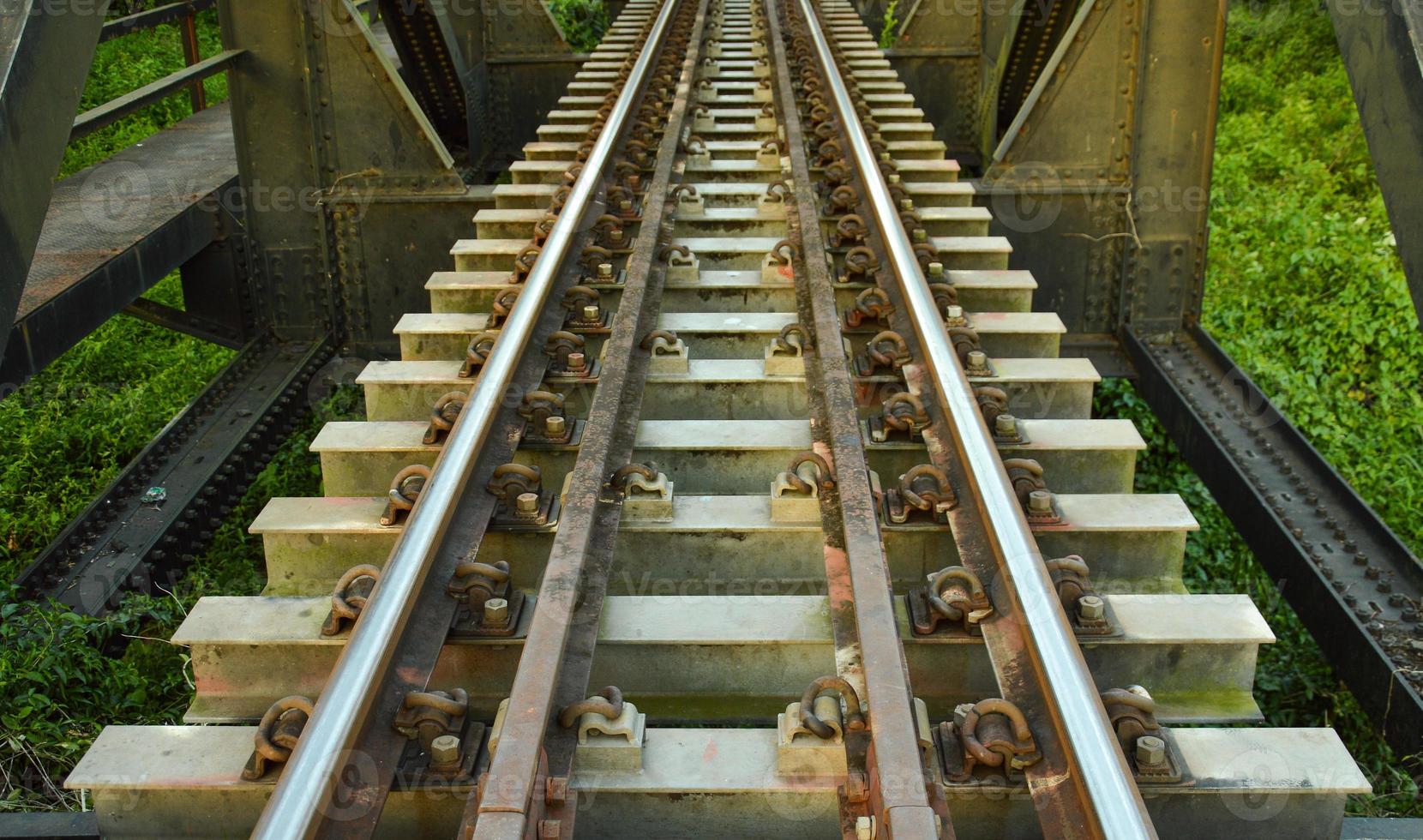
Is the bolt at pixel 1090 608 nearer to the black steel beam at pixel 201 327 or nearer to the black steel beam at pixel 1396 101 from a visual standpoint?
the black steel beam at pixel 1396 101

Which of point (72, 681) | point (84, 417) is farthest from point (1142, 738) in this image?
point (84, 417)

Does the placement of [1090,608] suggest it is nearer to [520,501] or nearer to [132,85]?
[520,501]

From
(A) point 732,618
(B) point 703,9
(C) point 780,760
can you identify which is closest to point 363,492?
(A) point 732,618

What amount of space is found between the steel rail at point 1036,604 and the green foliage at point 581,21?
9494mm

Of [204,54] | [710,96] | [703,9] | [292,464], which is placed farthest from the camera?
[204,54]

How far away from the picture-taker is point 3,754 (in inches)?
146

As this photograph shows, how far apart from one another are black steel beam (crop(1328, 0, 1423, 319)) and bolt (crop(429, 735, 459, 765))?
2.36 metres

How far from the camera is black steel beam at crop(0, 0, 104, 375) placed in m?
3.29

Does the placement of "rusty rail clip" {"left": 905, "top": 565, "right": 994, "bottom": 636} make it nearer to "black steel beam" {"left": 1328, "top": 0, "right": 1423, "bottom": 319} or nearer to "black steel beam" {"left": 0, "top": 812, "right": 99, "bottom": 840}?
"black steel beam" {"left": 1328, "top": 0, "right": 1423, "bottom": 319}

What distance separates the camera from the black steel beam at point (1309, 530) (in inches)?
163

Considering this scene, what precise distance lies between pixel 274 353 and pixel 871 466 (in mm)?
3923

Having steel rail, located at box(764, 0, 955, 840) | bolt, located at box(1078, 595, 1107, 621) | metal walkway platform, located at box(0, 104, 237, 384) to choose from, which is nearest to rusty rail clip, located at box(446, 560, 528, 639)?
steel rail, located at box(764, 0, 955, 840)

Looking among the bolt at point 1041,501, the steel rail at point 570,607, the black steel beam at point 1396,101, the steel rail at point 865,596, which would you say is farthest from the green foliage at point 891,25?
the bolt at point 1041,501

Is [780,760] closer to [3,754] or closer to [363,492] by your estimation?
[363,492]
